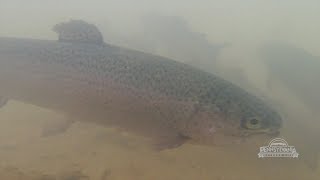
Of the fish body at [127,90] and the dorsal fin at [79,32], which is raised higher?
the dorsal fin at [79,32]

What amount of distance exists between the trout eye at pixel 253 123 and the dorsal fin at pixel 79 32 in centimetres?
158

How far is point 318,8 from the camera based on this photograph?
1686 cm

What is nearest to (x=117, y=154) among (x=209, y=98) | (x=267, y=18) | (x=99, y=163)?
(x=99, y=163)

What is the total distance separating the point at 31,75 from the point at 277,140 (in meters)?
2.43

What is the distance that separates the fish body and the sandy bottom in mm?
364

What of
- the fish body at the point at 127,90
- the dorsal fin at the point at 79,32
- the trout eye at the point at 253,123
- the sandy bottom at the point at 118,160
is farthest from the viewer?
the dorsal fin at the point at 79,32

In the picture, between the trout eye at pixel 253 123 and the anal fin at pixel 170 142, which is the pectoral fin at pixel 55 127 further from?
the trout eye at pixel 253 123

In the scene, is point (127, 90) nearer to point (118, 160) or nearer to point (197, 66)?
point (118, 160)

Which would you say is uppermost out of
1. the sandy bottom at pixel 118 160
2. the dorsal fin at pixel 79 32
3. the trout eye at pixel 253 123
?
the dorsal fin at pixel 79 32

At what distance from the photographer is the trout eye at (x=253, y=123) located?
3.90 metres

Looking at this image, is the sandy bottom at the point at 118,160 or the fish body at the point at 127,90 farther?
the sandy bottom at the point at 118,160

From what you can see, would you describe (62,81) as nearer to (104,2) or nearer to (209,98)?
(209,98)

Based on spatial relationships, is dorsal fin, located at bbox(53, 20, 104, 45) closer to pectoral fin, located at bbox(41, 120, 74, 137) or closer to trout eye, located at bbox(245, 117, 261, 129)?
pectoral fin, located at bbox(41, 120, 74, 137)

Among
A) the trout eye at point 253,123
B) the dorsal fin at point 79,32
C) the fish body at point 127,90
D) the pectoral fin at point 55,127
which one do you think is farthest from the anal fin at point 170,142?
the pectoral fin at point 55,127
